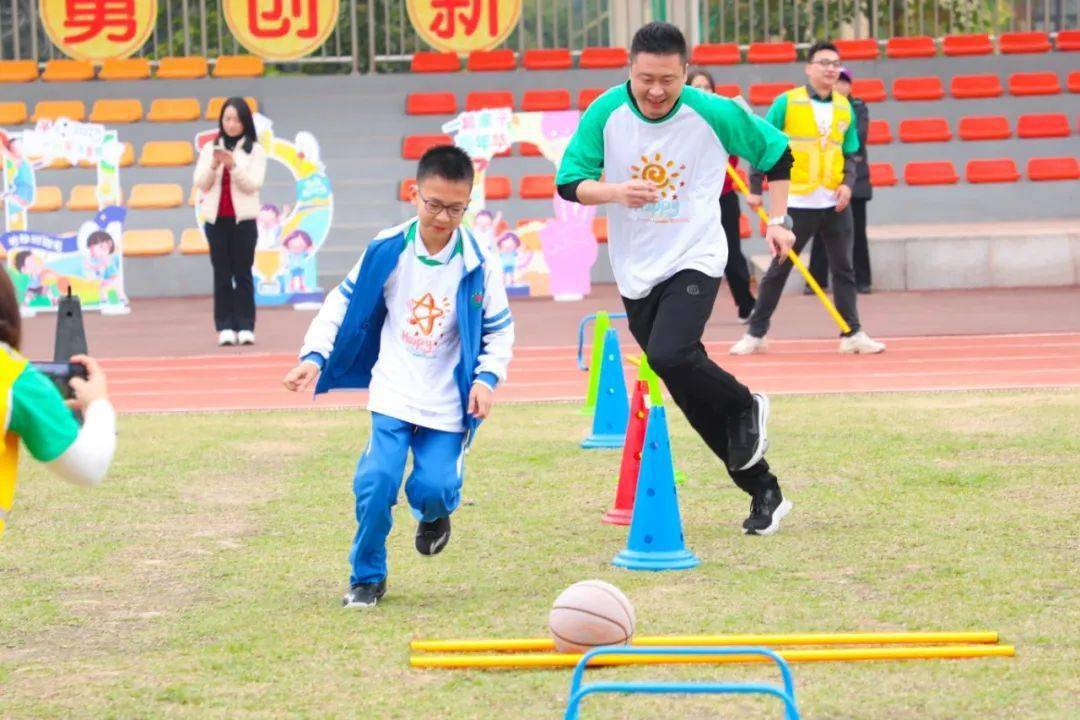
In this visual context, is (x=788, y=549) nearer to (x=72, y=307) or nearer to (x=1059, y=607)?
(x=1059, y=607)

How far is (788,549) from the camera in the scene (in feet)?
23.7

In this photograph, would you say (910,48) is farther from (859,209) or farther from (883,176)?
(859,209)

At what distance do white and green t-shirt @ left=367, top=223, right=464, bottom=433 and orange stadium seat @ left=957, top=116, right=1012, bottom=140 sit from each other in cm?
1842

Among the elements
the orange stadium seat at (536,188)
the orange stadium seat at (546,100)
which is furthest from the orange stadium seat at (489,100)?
the orange stadium seat at (536,188)

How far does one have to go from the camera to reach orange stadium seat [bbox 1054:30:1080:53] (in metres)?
25.5

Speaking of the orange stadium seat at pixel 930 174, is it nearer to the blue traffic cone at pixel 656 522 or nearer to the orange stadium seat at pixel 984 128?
the orange stadium seat at pixel 984 128

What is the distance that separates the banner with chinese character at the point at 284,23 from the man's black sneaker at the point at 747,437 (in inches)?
693

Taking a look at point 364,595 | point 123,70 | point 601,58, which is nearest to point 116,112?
point 123,70

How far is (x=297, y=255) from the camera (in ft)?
65.7

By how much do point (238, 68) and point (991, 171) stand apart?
1008 cm

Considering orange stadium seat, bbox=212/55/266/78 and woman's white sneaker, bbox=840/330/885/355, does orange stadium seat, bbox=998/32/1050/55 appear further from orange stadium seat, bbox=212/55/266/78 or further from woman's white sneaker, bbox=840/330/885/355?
woman's white sneaker, bbox=840/330/885/355

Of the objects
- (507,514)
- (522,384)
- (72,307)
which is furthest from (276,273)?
(507,514)

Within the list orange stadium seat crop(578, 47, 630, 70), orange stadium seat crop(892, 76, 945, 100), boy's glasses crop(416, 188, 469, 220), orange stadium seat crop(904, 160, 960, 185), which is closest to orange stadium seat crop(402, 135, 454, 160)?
orange stadium seat crop(578, 47, 630, 70)

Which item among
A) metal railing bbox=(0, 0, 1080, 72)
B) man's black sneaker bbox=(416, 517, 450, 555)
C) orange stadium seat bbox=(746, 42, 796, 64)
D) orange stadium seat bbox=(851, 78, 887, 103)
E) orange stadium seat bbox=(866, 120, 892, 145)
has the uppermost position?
metal railing bbox=(0, 0, 1080, 72)
